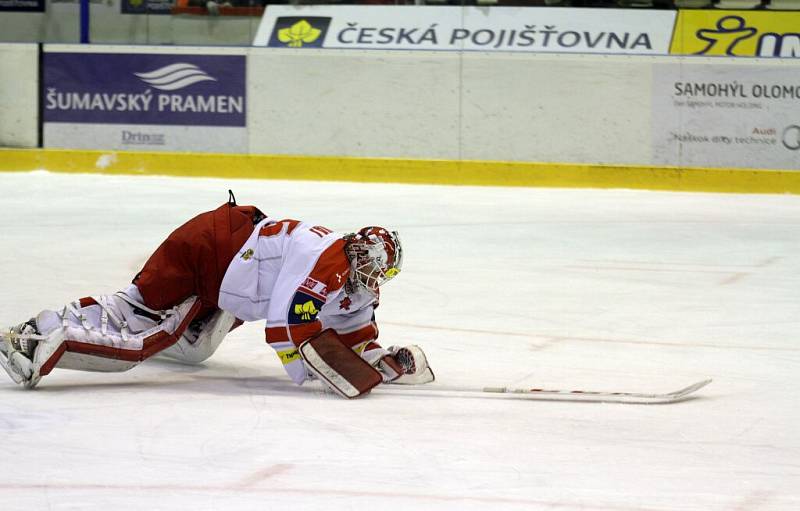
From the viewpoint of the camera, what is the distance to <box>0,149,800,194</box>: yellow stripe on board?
11219mm

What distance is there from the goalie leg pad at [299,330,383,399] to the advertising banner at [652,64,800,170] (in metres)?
8.02

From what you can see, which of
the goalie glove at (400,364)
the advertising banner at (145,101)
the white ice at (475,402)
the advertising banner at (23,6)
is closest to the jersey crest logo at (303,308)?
the white ice at (475,402)

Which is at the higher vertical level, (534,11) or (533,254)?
(534,11)

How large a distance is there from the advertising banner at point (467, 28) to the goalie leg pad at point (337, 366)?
27.1 ft

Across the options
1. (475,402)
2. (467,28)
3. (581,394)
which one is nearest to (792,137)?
(467,28)

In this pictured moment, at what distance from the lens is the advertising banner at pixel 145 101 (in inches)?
478

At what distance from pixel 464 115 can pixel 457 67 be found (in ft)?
1.51

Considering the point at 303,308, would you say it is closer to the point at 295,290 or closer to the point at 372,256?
the point at 295,290

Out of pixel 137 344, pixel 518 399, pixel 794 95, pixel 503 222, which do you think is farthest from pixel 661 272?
pixel 794 95

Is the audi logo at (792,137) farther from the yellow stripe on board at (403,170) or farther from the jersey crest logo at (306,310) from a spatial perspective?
the jersey crest logo at (306,310)

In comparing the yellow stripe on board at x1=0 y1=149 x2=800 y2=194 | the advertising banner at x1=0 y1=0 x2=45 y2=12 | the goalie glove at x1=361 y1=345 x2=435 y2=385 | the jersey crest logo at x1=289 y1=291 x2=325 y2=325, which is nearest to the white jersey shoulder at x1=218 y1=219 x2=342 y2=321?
the jersey crest logo at x1=289 y1=291 x2=325 y2=325

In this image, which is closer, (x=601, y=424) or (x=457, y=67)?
(x=601, y=424)

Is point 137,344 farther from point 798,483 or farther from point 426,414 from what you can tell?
point 798,483

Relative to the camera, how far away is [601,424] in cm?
362
